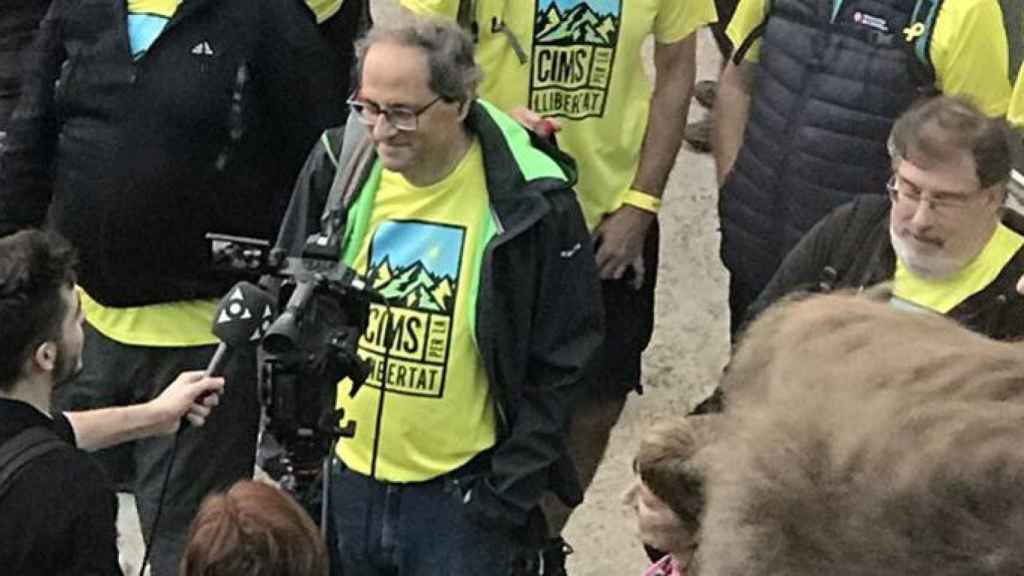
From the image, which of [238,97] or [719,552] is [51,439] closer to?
[238,97]

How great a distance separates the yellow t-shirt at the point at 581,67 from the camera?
391 centimetres

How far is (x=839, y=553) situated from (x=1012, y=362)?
15cm

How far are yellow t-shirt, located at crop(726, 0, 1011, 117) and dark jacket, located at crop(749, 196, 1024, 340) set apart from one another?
45cm

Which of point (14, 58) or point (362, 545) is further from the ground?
point (14, 58)

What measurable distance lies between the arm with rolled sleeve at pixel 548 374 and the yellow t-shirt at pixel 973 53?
85 centimetres

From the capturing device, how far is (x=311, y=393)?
3.14m

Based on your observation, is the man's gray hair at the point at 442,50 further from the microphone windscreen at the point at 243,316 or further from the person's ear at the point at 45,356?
the person's ear at the point at 45,356

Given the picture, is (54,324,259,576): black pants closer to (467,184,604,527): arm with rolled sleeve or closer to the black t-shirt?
(467,184,604,527): arm with rolled sleeve

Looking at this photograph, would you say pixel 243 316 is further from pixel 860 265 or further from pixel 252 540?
pixel 860 265

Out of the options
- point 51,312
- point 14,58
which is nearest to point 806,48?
point 51,312

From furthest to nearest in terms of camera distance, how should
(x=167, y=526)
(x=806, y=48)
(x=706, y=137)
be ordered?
1. (x=706, y=137)
2. (x=167, y=526)
3. (x=806, y=48)

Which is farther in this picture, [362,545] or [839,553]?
[362,545]

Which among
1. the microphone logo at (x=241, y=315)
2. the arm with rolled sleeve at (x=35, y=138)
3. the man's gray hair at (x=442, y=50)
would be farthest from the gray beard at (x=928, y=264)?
the arm with rolled sleeve at (x=35, y=138)

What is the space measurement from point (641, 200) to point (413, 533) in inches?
42.3
